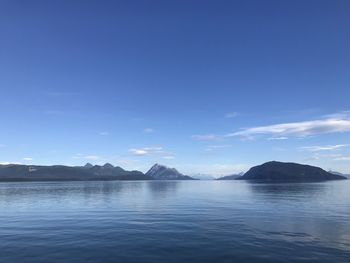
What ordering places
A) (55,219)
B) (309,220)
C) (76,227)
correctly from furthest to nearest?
(55,219)
(309,220)
(76,227)

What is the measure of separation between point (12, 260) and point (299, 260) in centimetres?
2925

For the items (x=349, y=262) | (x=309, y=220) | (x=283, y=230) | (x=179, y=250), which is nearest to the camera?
(x=349, y=262)

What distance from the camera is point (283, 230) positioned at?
49.5 metres

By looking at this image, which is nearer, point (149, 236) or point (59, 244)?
point (59, 244)

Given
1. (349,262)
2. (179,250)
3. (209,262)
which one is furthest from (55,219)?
(349,262)

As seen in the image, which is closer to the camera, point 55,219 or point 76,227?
point 76,227

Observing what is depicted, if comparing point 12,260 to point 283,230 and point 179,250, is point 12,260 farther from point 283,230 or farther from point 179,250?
point 283,230

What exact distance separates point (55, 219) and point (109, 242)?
28.4 m

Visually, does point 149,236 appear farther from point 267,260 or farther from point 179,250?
point 267,260

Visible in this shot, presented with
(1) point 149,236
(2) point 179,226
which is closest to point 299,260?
(1) point 149,236

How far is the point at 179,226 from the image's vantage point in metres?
54.4

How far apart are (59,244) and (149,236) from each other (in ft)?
39.7

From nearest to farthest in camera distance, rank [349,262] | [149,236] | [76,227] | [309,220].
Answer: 1. [349,262]
2. [149,236]
3. [76,227]
4. [309,220]

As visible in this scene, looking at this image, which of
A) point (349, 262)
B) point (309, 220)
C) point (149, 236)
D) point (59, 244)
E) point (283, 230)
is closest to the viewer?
point (349, 262)
